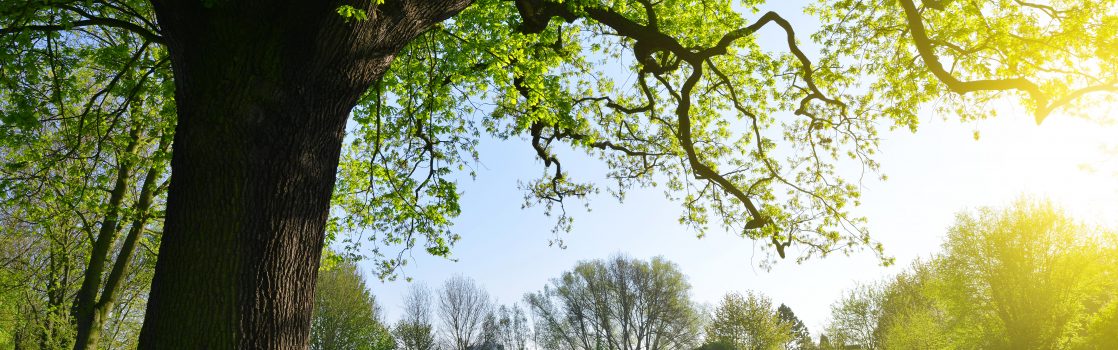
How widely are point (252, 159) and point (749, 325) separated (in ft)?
102

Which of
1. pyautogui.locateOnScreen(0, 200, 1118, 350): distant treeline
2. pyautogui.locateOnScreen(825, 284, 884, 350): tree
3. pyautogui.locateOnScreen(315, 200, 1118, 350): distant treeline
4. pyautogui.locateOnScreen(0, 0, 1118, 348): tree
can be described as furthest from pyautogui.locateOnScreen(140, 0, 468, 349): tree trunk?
pyautogui.locateOnScreen(825, 284, 884, 350): tree

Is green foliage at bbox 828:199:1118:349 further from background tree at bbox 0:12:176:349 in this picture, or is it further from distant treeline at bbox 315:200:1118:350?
background tree at bbox 0:12:176:349

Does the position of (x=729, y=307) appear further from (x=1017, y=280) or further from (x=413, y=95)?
(x=413, y=95)

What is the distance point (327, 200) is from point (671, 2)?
8.24 meters

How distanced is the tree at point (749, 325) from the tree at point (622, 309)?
42.1 feet

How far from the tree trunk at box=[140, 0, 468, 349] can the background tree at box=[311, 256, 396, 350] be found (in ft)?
99.4

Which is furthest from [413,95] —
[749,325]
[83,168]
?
[749,325]

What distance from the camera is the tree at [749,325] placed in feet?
103

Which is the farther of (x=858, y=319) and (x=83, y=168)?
(x=858, y=319)

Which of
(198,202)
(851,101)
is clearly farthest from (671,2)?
(198,202)

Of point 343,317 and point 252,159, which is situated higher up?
point 343,317

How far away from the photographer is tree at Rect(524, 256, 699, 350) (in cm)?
4634

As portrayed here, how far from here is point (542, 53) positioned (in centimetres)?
968

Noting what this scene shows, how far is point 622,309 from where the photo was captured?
47.6 meters
